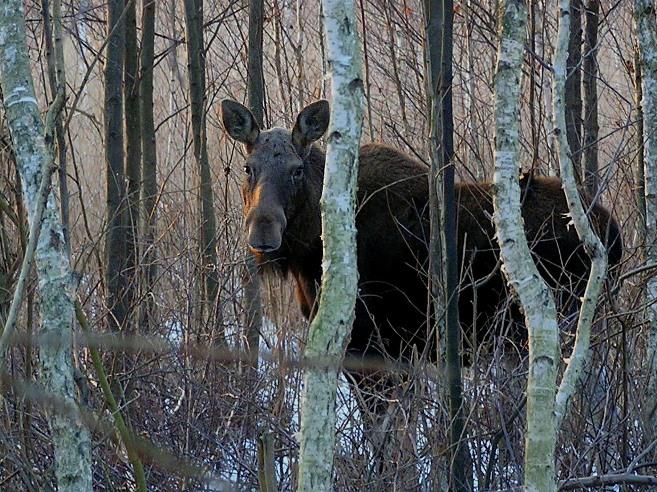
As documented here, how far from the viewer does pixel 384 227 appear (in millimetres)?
7133

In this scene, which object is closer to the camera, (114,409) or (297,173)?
(114,409)

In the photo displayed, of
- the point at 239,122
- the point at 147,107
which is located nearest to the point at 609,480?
the point at 239,122

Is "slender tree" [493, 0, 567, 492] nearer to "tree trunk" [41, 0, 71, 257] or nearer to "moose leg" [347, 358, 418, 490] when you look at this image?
"moose leg" [347, 358, 418, 490]

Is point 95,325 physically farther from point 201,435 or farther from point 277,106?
point 277,106

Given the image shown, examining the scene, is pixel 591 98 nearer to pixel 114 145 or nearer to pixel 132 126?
pixel 132 126

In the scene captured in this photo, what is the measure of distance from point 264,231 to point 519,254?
3034 millimetres

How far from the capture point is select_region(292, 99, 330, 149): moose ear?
264 inches

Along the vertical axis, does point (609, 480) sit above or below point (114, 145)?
below

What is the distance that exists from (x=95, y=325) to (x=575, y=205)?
3262 mm

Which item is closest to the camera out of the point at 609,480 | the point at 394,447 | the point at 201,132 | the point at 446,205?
the point at 609,480

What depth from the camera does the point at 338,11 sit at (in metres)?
3.01

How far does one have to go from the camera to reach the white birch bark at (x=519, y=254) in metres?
3.46

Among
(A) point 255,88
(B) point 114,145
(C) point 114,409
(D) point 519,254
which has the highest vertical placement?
(A) point 255,88

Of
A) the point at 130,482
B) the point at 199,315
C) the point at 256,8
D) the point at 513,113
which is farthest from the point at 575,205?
the point at 256,8
